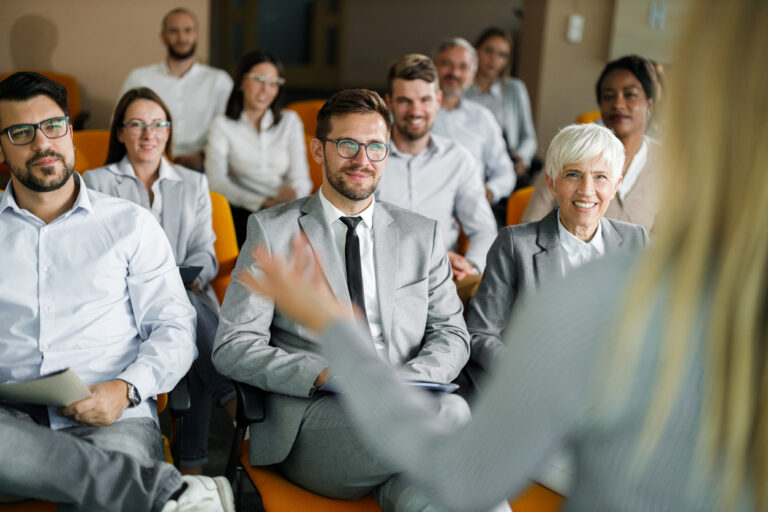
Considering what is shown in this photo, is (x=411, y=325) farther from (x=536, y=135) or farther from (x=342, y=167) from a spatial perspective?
(x=536, y=135)

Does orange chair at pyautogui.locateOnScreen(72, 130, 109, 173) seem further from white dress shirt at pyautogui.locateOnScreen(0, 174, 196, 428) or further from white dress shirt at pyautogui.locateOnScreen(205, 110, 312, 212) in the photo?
white dress shirt at pyautogui.locateOnScreen(0, 174, 196, 428)

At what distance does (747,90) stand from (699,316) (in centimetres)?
24

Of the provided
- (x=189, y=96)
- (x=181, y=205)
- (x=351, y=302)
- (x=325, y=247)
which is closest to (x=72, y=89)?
(x=189, y=96)

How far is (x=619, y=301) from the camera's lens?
2.70ft

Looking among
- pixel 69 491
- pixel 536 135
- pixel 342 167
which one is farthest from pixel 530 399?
pixel 536 135

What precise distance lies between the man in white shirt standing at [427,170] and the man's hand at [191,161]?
1468 mm

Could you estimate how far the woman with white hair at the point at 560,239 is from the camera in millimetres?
2355

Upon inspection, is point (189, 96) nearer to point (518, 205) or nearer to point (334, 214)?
point (518, 205)

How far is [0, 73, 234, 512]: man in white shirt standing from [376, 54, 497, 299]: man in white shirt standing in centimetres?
160

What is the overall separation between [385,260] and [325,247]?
0.19 metres

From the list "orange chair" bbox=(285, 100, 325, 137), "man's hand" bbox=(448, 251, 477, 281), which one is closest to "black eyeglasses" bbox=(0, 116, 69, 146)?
"man's hand" bbox=(448, 251, 477, 281)

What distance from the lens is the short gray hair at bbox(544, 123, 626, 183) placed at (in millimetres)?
2404

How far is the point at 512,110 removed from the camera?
18.3 feet

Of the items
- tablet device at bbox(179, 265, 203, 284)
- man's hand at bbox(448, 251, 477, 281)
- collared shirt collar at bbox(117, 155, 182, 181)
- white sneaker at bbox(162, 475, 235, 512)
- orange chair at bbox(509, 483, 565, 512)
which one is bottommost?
orange chair at bbox(509, 483, 565, 512)
